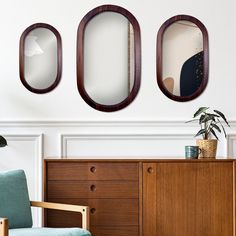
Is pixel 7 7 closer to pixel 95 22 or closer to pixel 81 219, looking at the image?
pixel 95 22

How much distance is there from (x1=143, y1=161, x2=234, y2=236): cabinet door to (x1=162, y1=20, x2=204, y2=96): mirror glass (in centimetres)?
72

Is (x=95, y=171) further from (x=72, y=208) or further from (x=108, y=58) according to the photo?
(x=108, y=58)

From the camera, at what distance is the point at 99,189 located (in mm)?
3334

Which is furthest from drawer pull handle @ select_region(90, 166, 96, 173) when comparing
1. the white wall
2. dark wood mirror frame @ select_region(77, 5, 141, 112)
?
dark wood mirror frame @ select_region(77, 5, 141, 112)

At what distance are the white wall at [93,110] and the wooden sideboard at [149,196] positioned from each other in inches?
19.4

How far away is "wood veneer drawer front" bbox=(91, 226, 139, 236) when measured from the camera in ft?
10.9

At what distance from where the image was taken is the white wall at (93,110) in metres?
3.80

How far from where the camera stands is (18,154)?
383 centimetres

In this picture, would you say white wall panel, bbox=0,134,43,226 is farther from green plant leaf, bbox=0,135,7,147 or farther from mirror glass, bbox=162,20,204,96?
mirror glass, bbox=162,20,204,96

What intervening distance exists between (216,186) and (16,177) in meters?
1.24

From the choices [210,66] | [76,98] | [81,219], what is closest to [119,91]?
[76,98]

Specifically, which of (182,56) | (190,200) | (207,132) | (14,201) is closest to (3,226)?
(14,201)

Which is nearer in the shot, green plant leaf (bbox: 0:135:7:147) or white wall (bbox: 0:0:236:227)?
green plant leaf (bbox: 0:135:7:147)

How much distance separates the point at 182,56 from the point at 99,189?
1.17m
